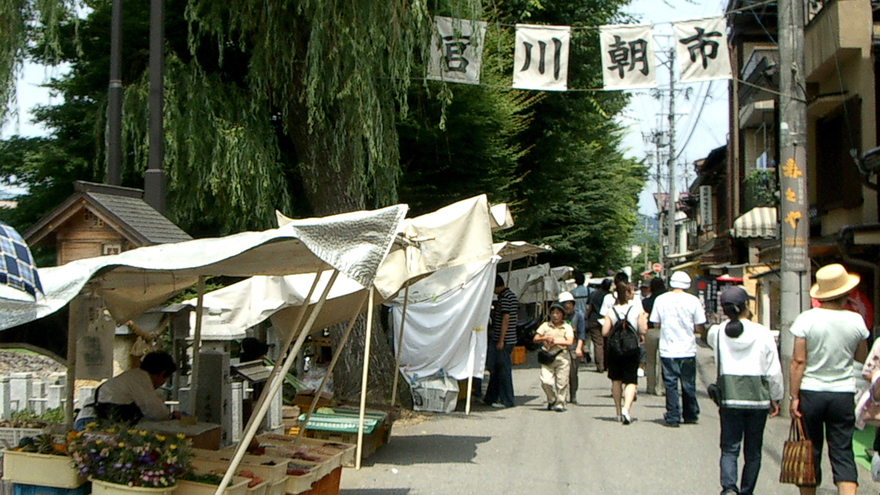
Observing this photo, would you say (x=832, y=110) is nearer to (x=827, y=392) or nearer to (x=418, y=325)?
(x=418, y=325)

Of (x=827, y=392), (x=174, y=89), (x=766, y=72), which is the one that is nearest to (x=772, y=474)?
(x=827, y=392)

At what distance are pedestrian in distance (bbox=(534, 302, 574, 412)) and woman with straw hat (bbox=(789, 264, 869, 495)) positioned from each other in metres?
5.19

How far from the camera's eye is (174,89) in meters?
10.3

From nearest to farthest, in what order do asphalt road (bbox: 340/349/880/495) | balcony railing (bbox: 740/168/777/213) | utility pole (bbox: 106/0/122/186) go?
asphalt road (bbox: 340/349/880/495) < utility pole (bbox: 106/0/122/186) < balcony railing (bbox: 740/168/777/213)

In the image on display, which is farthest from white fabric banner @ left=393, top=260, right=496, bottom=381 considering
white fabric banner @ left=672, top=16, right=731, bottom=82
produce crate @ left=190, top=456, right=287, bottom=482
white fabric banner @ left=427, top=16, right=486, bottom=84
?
produce crate @ left=190, top=456, right=287, bottom=482

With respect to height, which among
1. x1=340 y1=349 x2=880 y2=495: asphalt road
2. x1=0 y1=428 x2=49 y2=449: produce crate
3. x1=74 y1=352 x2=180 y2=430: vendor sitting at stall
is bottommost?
x1=340 y1=349 x2=880 y2=495: asphalt road

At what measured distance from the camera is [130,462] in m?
4.86

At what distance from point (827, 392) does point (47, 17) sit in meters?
Answer: 9.01

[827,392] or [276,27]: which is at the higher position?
[276,27]

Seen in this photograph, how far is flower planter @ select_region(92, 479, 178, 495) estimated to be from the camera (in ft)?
15.8

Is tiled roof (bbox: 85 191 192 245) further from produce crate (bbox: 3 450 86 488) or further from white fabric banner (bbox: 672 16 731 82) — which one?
white fabric banner (bbox: 672 16 731 82)

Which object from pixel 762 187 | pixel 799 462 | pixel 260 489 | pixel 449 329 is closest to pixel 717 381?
pixel 799 462

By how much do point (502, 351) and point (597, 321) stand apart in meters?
5.05

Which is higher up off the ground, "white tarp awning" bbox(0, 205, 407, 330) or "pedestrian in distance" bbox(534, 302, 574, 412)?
"white tarp awning" bbox(0, 205, 407, 330)
